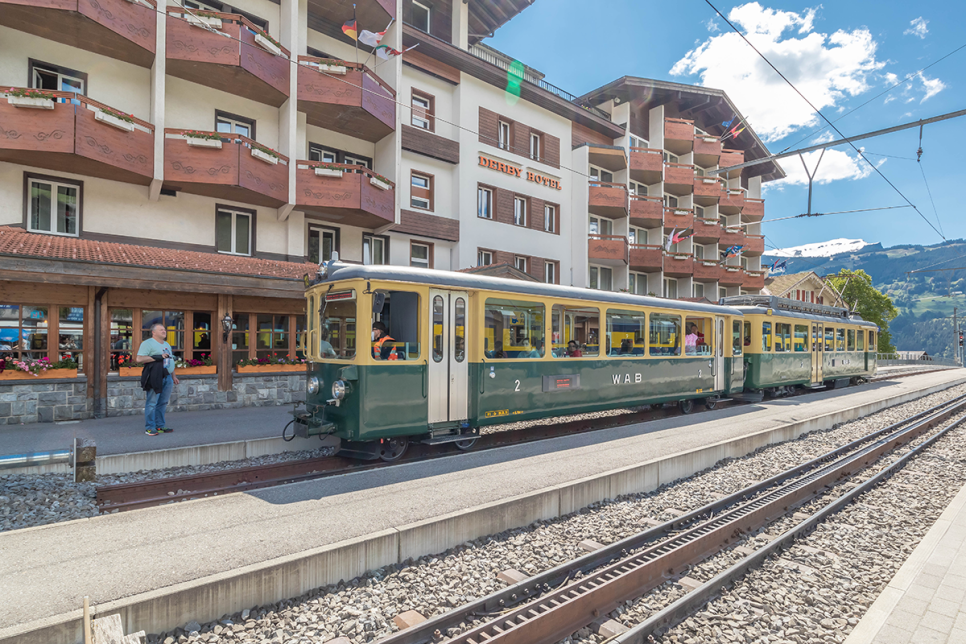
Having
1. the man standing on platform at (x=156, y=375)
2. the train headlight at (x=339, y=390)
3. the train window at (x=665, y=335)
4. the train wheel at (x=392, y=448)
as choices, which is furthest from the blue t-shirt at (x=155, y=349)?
the train window at (x=665, y=335)

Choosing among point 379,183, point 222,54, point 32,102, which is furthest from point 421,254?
point 32,102

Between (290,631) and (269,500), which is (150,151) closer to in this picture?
(269,500)

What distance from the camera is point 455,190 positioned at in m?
20.2

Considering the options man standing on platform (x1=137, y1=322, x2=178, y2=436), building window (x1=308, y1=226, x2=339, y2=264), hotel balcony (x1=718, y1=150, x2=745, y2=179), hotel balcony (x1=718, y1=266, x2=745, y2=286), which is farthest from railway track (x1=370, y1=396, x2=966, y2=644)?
hotel balcony (x1=718, y1=150, x2=745, y2=179)

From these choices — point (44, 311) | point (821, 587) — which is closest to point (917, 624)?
point (821, 587)

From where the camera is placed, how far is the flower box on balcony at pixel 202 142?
515 inches

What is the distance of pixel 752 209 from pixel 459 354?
39.5 meters

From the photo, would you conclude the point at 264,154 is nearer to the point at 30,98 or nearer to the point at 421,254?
the point at 30,98

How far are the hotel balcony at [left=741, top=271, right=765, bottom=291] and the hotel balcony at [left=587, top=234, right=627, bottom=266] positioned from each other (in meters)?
15.0

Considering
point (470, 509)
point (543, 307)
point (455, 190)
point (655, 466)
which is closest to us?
point (470, 509)

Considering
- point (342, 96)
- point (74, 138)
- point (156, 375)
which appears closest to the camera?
point (156, 375)

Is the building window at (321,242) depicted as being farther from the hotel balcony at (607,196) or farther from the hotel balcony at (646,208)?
the hotel balcony at (646,208)

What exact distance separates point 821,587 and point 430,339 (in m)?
5.56

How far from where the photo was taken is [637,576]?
4.54 m
